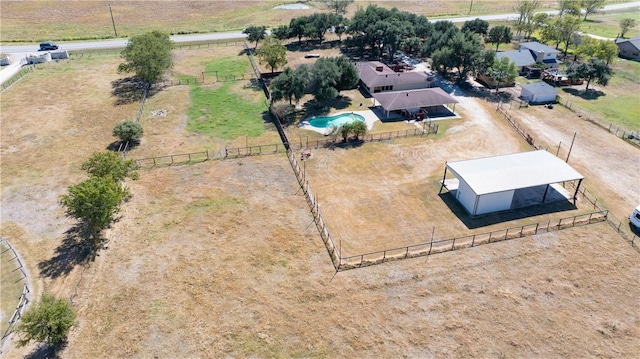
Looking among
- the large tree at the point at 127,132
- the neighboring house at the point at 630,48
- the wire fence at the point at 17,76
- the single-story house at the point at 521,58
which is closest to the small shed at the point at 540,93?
the single-story house at the point at 521,58

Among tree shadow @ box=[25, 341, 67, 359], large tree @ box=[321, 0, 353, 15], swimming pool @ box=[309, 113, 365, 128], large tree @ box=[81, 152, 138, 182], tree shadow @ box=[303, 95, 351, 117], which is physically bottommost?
tree shadow @ box=[25, 341, 67, 359]

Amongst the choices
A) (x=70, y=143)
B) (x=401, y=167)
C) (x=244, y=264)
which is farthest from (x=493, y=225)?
(x=70, y=143)

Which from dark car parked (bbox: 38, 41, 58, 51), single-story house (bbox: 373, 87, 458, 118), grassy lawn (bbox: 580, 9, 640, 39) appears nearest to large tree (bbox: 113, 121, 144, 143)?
single-story house (bbox: 373, 87, 458, 118)

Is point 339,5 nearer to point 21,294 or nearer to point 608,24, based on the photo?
point 608,24

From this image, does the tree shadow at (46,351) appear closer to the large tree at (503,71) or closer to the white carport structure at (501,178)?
the white carport structure at (501,178)

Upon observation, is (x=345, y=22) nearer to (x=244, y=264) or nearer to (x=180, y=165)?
(x=180, y=165)

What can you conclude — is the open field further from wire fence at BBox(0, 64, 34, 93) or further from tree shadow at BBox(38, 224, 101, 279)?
tree shadow at BBox(38, 224, 101, 279)
